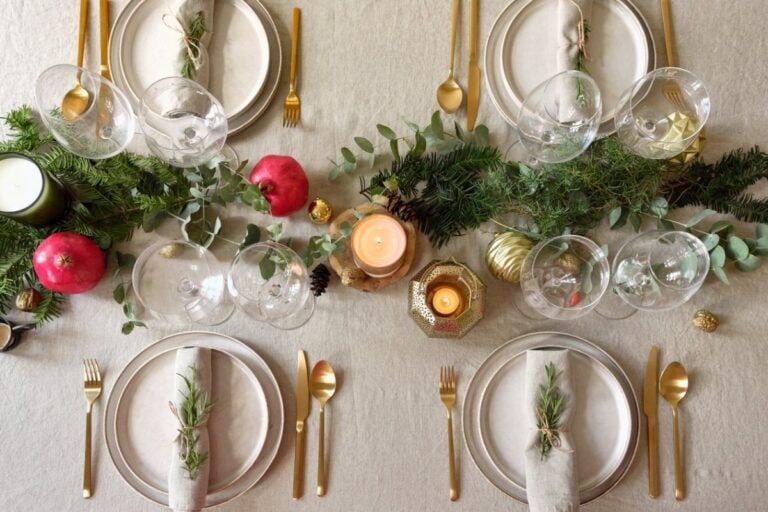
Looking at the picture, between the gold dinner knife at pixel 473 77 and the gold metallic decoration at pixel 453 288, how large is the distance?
265mm

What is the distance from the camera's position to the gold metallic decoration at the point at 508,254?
824 millimetres

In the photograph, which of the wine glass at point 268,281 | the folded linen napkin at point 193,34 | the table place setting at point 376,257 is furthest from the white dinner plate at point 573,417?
the folded linen napkin at point 193,34

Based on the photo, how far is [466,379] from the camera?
87cm

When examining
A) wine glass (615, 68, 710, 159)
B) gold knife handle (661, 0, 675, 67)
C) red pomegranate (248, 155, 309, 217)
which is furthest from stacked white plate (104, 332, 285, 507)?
gold knife handle (661, 0, 675, 67)

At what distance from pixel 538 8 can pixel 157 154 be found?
0.70m

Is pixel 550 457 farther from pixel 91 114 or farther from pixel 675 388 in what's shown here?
pixel 91 114

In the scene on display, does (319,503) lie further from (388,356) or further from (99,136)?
(99,136)

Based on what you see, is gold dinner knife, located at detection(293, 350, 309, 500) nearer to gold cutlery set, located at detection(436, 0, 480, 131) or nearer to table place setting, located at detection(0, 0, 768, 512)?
table place setting, located at detection(0, 0, 768, 512)

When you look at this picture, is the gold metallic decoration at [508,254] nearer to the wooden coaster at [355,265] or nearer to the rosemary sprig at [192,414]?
the wooden coaster at [355,265]

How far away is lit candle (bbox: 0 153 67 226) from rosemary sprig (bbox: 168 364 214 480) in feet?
1.13

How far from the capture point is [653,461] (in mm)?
850

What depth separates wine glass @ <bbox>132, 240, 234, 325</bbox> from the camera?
782mm

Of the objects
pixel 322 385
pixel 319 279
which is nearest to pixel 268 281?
pixel 319 279

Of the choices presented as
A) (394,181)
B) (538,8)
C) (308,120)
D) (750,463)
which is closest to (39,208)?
(308,120)
